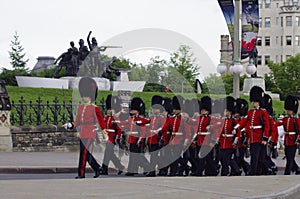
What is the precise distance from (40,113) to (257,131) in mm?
10745

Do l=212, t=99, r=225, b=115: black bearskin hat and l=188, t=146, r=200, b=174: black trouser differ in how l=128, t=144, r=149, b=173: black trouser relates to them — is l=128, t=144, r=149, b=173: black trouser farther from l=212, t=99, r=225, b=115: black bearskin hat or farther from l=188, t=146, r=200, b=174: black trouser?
l=212, t=99, r=225, b=115: black bearskin hat

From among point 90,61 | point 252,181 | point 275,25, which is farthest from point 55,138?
point 275,25

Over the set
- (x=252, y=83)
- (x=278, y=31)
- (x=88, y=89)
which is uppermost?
(x=278, y=31)

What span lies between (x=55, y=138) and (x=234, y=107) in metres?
8.78

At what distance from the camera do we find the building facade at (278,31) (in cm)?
12131

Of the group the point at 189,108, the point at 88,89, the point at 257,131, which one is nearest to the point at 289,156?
the point at 257,131

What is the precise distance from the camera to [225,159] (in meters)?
18.4

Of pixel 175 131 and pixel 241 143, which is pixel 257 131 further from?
pixel 175 131

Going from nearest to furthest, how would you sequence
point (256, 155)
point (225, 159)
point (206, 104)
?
point (256, 155)
point (225, 159)
point (206, 104)

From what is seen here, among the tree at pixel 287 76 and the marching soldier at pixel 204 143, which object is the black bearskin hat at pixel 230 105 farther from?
the tree at pixel 287 76

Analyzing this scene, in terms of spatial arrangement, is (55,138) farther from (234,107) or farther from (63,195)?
(63,195)

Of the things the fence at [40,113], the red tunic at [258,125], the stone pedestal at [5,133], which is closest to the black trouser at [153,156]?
the red tunic at [258,125]

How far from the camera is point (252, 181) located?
14852mm

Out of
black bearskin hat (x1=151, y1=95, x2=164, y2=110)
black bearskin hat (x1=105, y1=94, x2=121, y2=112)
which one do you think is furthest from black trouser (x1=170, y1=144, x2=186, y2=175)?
black bearskin hat (x1=105, y1=94, x2=121, y2=112)
